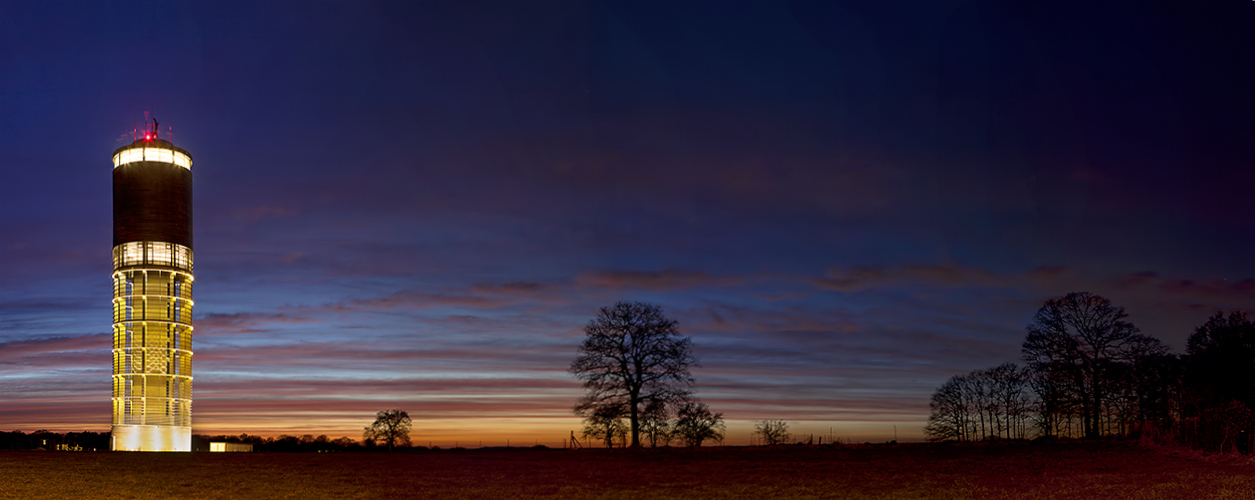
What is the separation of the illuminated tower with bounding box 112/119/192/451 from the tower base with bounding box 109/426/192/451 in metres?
0.09

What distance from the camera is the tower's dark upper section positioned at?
318ft

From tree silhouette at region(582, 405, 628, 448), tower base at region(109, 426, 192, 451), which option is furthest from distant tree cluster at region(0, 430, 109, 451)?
tree silhouette at region(582, 405, 628, 448)

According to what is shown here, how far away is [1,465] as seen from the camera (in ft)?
120

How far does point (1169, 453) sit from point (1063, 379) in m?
20.0

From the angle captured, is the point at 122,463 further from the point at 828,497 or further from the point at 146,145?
the point at 146,145

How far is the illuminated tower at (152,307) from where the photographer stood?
95750mm

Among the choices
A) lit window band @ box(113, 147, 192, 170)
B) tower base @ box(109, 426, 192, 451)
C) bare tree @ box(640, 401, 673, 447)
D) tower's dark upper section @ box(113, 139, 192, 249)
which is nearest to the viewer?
bare tree @ box(640, 401, 673, 447)

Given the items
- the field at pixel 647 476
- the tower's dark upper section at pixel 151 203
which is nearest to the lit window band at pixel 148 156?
A: the tower's dark upper section at pixel 151 203

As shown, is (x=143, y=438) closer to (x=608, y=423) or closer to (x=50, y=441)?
(x=50, y=441)

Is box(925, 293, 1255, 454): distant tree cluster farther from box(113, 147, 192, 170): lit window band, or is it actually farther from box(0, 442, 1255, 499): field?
box(113, 147, 192, 170): lit window band

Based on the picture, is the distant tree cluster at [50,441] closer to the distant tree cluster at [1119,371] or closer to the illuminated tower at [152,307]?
the illuminated tower at [152,307]

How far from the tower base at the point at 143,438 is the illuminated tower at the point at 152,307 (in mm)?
92

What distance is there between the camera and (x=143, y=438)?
9444 cm

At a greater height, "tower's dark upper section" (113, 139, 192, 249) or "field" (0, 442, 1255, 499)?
"tower's dark upper section" (113, 139, 192, 249)
